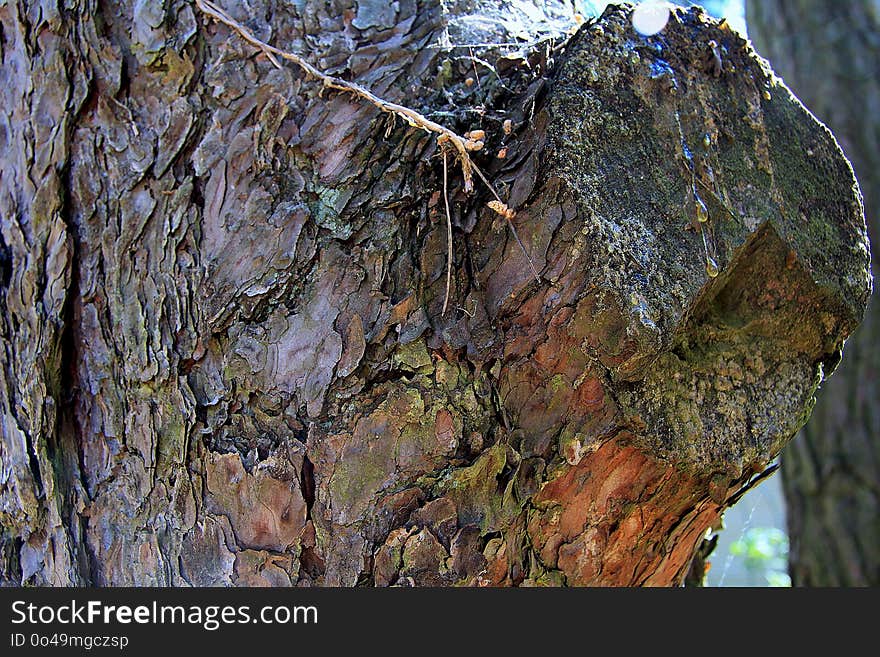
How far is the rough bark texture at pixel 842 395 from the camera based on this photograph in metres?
1.95

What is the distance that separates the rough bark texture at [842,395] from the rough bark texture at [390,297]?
1.06 m

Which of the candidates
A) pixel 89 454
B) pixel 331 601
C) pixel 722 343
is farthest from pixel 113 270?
pixel 722 343

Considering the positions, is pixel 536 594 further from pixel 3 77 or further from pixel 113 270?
pixel 3 77

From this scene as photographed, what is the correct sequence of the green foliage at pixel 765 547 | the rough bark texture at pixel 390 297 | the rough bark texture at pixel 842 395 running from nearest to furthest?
the rough bark texture at pixel 390 297 < the rough bark texture at pixel 842 395 < the green foliage at pixel 765 547

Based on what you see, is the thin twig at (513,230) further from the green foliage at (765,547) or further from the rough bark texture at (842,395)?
the green foliage at (765,547)

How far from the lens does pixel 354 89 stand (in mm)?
1020

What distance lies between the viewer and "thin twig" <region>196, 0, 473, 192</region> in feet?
3.16

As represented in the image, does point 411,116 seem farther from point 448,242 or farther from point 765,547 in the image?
point 765,547

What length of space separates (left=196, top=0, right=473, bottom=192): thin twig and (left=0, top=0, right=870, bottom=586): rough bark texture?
0.02 m

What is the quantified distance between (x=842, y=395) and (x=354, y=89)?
5.39ft

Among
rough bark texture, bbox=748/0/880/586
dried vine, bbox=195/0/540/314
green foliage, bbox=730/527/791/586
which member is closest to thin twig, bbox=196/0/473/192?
dried vine, bbox=195/0/540/314

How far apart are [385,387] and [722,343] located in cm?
47

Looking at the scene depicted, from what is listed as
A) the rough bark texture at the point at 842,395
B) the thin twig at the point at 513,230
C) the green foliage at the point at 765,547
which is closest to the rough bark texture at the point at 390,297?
the thin twig at the point at 513,230

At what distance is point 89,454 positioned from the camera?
41.8 inches
